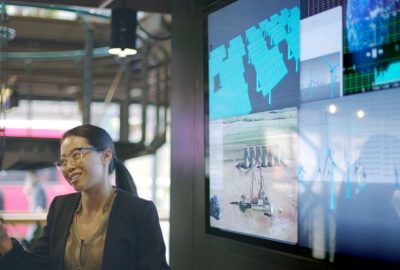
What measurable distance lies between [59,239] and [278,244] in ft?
2.41

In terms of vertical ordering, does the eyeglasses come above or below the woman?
above

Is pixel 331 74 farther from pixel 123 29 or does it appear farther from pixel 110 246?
pixel 123 29

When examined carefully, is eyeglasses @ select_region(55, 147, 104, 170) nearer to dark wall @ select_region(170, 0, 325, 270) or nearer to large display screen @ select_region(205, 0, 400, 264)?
large display screen @ select_region(205, 0, 400, 264)

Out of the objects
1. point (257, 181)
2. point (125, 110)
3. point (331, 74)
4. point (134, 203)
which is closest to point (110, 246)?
point (134, 203)

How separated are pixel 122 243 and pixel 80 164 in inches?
11.4

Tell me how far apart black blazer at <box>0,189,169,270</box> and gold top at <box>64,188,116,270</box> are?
0.06 feet

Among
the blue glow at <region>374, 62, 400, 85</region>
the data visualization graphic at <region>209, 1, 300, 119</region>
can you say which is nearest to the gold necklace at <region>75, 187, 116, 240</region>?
the data visualization graphic at <region>209, 1, 300, 119</region>

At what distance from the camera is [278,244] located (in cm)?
197

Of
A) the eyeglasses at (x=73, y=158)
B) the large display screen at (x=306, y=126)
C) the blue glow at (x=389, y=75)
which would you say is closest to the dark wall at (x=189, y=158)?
the large display screen at (x=306, y=126)

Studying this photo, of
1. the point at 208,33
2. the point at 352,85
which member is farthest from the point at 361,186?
the point at 208,33

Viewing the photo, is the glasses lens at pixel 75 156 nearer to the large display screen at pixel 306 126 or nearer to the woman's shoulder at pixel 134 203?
the woman's shoulder at pixel 134 203

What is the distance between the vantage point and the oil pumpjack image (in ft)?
6.68

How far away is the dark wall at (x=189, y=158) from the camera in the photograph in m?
2.60

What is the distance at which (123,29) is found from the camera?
305 cm
